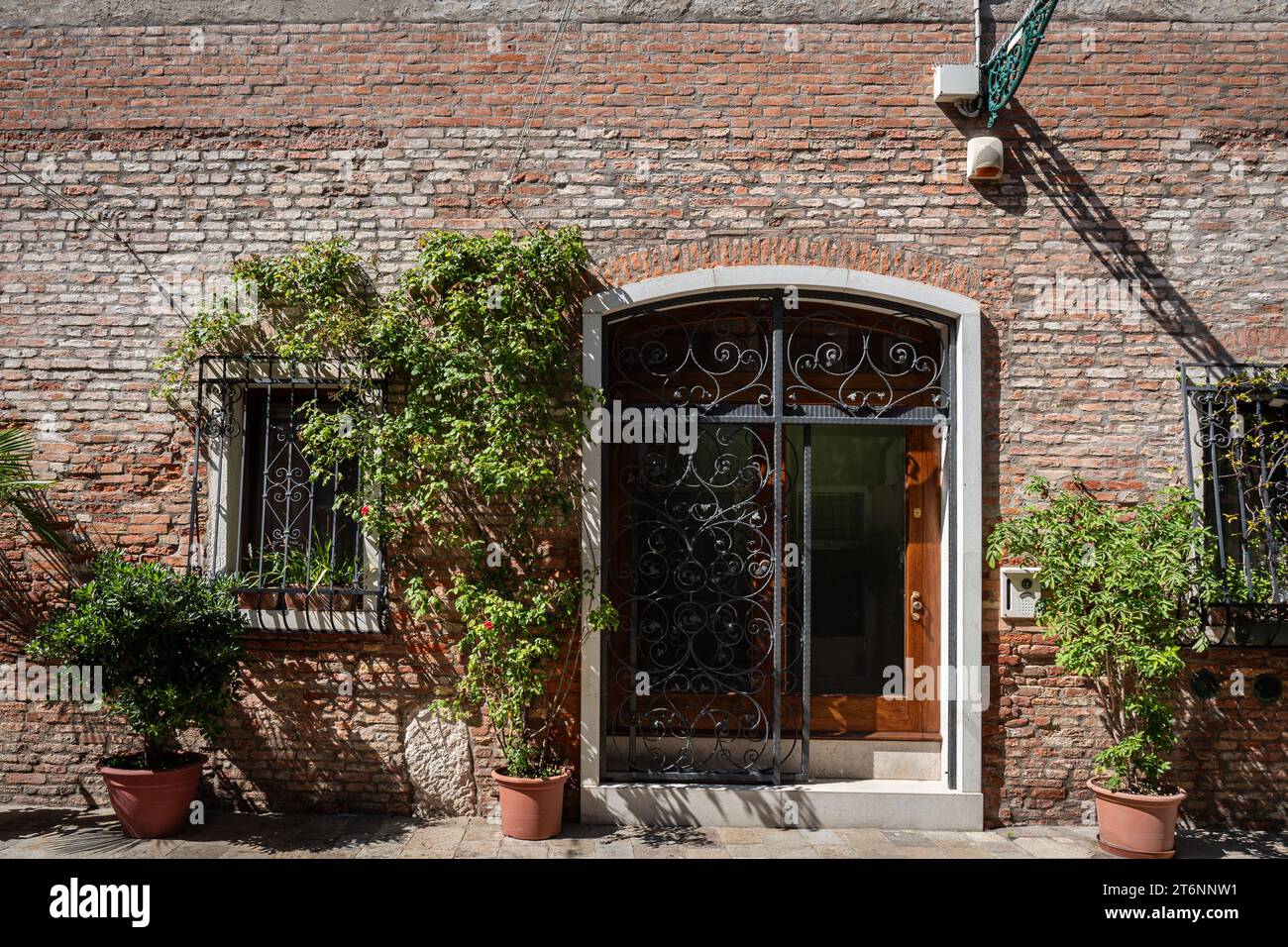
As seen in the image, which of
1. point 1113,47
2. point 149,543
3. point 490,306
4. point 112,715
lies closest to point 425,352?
point 490,306

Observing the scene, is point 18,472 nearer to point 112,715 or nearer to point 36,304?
point 36,304

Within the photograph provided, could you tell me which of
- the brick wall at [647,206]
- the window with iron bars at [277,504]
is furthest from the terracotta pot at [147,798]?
the window with iron bars at [277,504]

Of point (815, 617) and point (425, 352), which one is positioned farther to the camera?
point (815, 617)

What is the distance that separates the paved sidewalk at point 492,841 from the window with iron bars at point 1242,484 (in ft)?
4.25

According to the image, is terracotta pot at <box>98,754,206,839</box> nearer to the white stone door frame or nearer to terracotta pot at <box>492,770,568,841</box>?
terracotta pot at <box>492,770,568,841</box>

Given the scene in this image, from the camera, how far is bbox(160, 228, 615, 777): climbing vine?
492 cm

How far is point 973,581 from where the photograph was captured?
5.22 metres

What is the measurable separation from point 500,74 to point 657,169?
115 cm

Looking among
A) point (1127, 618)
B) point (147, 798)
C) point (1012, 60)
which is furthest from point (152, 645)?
point (1012, 60)

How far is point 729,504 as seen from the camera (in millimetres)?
5480

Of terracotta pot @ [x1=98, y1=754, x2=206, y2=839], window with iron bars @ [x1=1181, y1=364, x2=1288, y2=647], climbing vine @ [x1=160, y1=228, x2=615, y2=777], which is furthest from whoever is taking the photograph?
window with iron bars @ [x1=1181, y1=364, x2=1288, y2=647]

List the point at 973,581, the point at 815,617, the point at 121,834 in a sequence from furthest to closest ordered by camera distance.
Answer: the point at 815,617
the point at 973,581
the point at 121,834

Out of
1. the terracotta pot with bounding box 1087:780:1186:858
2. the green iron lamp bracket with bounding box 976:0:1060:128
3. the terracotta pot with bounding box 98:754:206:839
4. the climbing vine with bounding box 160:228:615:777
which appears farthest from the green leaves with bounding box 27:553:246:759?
the green iron lamp bracket with bounding box 976:0:1060:128

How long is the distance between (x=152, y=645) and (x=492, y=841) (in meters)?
2.13
